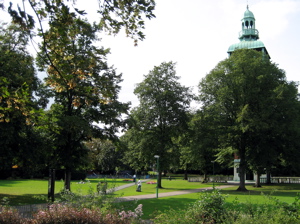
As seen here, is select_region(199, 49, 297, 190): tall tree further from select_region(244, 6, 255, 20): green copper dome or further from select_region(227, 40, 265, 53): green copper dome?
select_region(244, 6, 255, 20): green copper dome

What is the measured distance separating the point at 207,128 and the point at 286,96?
8.60 metres

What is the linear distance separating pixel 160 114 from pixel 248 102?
1038cm

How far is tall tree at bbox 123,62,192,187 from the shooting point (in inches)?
1518

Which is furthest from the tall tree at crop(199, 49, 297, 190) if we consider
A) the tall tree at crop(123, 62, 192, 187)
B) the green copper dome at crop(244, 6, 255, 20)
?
the green copper dome at crop(244, 6, 255, 20)

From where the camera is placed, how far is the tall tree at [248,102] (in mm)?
32094

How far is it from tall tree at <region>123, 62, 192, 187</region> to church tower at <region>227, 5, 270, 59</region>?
28.9 meters

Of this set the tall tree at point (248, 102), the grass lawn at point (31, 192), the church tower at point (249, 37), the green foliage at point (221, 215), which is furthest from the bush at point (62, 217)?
the church tower at point (249, 37)

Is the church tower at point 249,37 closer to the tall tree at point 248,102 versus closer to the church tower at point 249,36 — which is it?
the church tower at point 249,36

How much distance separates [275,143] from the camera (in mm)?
34719

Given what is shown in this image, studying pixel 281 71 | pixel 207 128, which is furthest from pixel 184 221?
pixel 281 71

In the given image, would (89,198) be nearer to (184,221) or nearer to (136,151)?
(184,221)

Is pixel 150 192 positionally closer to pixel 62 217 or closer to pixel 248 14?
pixel 62 217

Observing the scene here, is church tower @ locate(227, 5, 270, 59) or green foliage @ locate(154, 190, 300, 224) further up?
church tower @ locate(227, 5, 270, 59)

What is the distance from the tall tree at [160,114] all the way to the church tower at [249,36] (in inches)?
1137
